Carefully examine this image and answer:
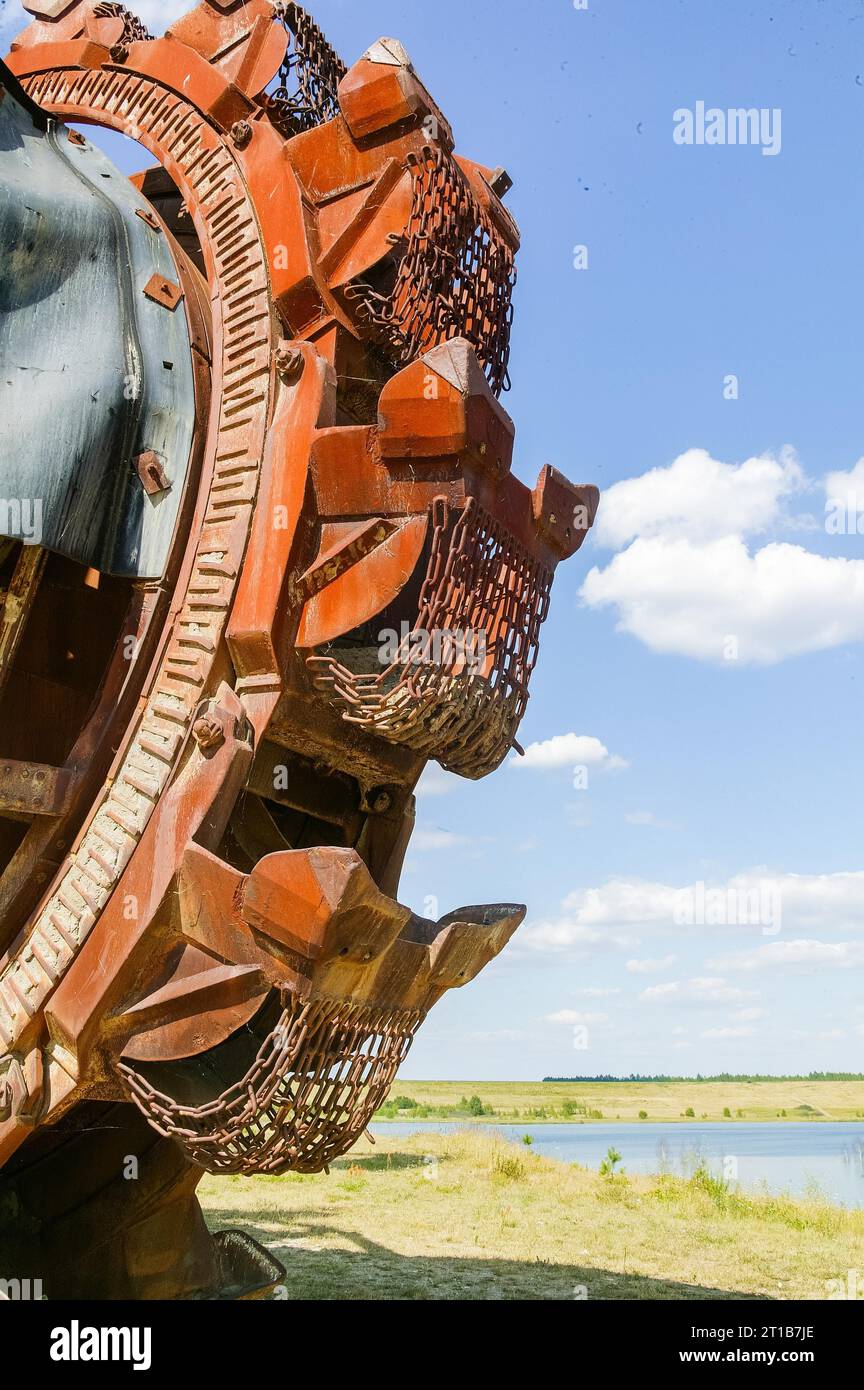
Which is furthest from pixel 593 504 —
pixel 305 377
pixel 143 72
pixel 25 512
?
pixel 143 72

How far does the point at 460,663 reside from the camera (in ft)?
18.0

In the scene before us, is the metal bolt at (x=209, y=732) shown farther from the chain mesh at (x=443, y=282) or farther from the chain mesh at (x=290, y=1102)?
the chain mesh at (x=443, y=282)

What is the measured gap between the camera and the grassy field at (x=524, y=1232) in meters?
9.02

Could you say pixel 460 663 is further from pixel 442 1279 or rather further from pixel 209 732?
pixel 442 1279

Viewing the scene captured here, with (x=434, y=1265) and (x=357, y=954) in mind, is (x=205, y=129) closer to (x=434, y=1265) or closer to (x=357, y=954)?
(x=357, y=954)

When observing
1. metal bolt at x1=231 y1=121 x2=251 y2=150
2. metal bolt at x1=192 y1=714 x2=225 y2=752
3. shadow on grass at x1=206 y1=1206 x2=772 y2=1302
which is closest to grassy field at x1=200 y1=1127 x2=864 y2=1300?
shadow on grass at x1=206 y1=1206 x2=772 y2=1302

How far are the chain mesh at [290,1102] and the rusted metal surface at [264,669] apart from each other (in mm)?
15

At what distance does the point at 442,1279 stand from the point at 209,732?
5.58 meters

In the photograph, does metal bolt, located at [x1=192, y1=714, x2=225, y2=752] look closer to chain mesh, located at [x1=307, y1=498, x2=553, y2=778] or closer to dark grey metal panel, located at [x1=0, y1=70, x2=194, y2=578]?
chain mesh, located at [x1=307, y1=498, x2=553, y2=778]

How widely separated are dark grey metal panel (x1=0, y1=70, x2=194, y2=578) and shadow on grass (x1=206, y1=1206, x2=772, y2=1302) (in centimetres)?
475

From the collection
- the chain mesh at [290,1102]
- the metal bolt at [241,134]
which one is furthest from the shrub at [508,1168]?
the metal bolt at [241,134]

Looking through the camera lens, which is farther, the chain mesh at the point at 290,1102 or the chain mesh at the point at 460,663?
the chain mesh at the point at 460,663

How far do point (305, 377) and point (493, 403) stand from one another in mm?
903
